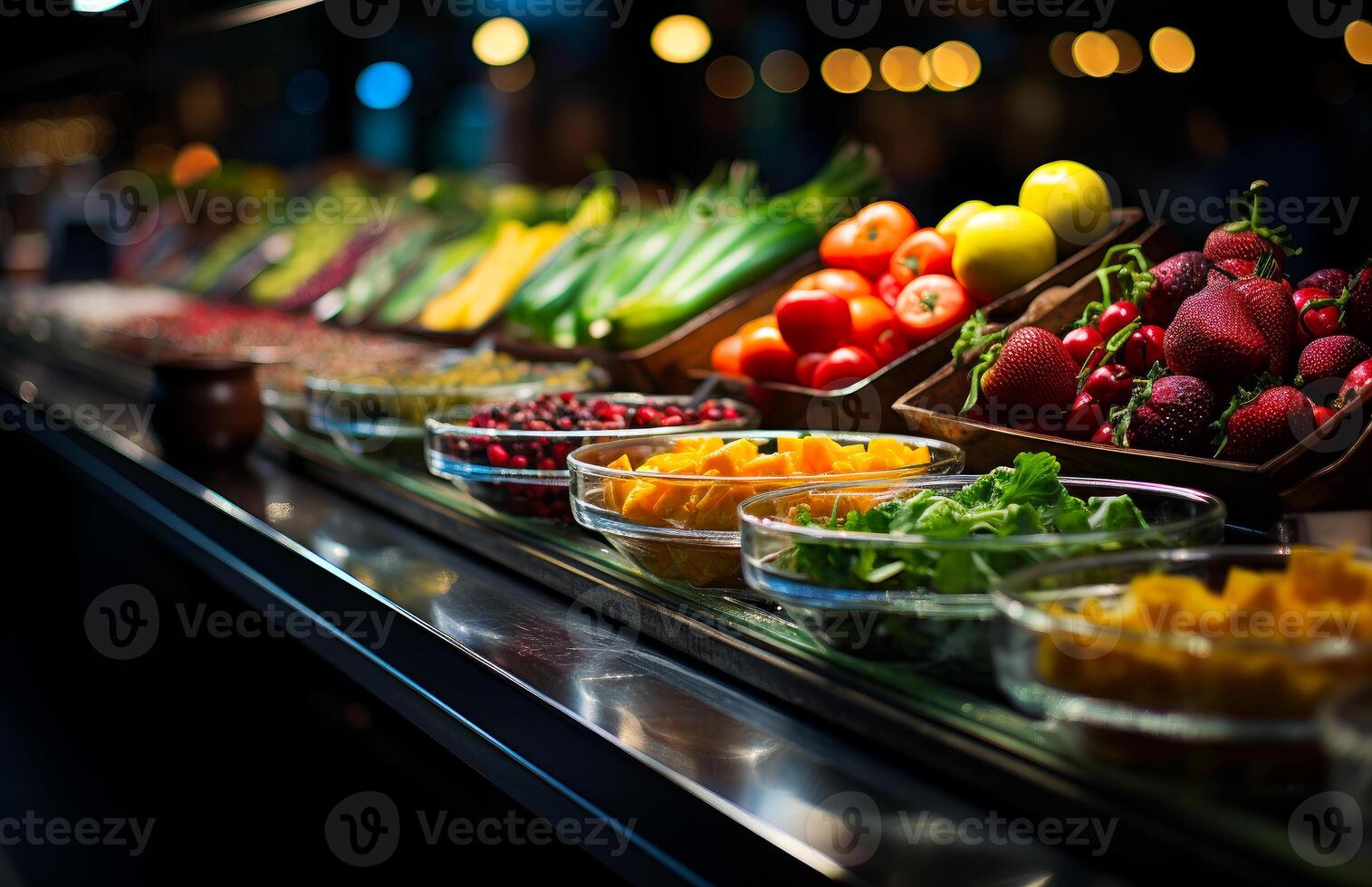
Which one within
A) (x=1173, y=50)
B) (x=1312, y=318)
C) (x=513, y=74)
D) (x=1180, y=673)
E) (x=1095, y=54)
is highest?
(x=513, y=74)

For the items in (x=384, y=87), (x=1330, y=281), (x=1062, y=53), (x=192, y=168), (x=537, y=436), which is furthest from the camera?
(x=384, y=87)

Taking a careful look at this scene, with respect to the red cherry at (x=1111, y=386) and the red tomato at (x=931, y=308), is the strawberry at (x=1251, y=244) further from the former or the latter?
the red tomato at (x=931, y=308)

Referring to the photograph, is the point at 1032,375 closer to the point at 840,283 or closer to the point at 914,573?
the point at 914,573

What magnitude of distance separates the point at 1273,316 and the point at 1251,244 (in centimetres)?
18

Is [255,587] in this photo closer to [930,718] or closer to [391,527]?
[391,527]

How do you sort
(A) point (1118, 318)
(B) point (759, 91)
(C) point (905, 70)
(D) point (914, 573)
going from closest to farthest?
(D) point (914, 573) < (A) point (1118, 318) < (C) point (905, 70) < (B) point (759, 91)

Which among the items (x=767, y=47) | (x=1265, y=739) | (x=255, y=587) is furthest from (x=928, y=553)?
(x=767, y=47)

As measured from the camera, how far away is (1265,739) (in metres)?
0.72

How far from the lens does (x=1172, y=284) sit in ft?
4.69

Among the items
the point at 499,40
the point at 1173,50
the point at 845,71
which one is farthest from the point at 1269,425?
the point at 845,71

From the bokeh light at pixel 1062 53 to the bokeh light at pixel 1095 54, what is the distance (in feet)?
0.09

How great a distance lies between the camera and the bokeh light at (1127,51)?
20.8 ft

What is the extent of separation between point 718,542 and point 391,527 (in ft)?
2.64

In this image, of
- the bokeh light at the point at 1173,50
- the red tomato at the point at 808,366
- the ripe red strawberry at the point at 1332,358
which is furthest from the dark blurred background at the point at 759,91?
the ripe red strawberry at the point at 1332,358
